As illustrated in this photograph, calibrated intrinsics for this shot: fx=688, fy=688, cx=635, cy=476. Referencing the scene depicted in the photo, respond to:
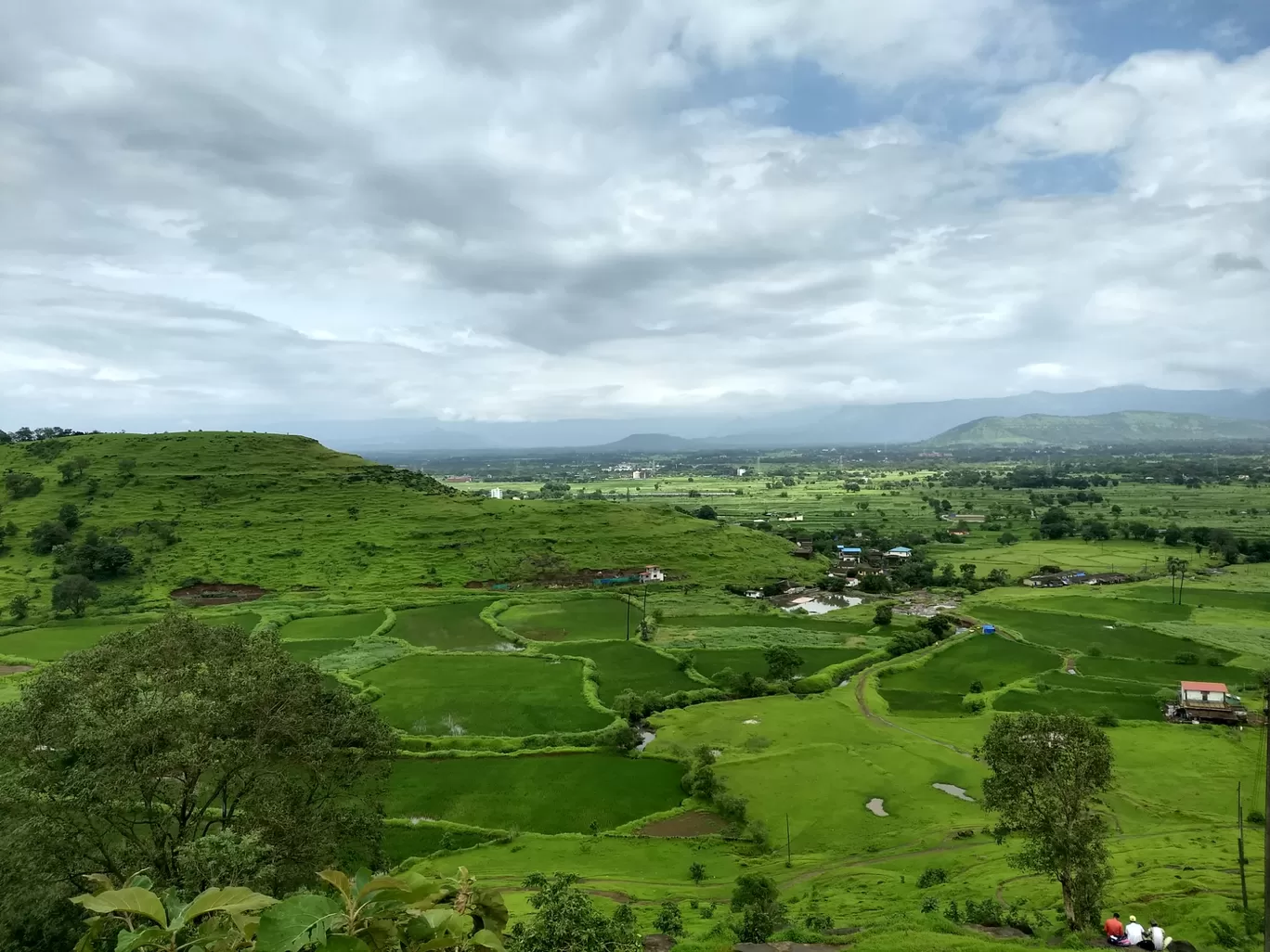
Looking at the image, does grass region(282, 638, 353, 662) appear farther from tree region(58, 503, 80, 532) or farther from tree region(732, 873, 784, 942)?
tree region(58, 503, 80, 532)

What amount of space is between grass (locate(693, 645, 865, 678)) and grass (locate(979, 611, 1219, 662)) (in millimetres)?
22304

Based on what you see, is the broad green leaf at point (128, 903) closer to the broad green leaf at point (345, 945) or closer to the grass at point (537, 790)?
the broad green leaf at point (345, 945)

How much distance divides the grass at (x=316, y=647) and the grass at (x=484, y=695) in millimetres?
7839

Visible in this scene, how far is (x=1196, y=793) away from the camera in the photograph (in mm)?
39281

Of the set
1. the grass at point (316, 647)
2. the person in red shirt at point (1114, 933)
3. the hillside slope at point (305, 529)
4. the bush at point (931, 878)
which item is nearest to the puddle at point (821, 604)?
the hillside slope at point (305, 529)

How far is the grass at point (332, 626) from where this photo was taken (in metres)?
73.9

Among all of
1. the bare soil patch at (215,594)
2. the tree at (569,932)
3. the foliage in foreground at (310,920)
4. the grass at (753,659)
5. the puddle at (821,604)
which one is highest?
the foliage in foreground at (310,920)

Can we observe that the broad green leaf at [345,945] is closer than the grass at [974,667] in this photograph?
Yes

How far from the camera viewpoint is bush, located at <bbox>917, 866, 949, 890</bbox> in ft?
93.7

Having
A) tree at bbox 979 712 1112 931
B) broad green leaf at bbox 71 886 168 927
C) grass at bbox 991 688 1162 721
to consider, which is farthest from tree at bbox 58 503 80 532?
broad green leaf at bbox 71 886 168 927

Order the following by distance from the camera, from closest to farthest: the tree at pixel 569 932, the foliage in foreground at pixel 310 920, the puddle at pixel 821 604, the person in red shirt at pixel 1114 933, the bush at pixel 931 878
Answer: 1. the foliage in foreground at pixel 310 920
2. the tree at pixel 569 932
3. the person in red shirt at pixel 1114 933
4. the bush at pixel 931 878
5. the puddle at pixel 821 604

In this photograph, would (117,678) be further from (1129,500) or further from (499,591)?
(1129,500)

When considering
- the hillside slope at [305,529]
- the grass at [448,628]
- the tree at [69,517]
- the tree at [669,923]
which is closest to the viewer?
the tree at [669,923]

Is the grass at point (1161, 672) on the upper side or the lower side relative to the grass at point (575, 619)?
lower
